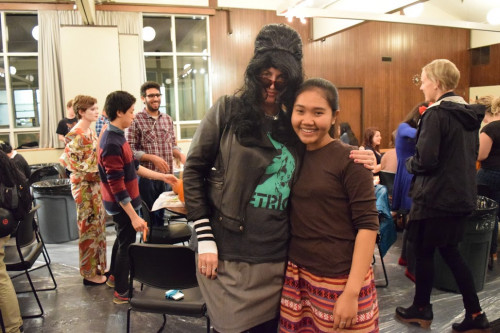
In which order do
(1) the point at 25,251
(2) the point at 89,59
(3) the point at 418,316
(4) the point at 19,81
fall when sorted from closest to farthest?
(3) the point at 418,316 < (1) the point at 25,251 < (2) the point at 89,59 < (4) the point at 19,81

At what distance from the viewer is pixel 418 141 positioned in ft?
7.54

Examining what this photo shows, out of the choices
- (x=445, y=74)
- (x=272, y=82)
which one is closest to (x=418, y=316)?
(x=445, y=74)

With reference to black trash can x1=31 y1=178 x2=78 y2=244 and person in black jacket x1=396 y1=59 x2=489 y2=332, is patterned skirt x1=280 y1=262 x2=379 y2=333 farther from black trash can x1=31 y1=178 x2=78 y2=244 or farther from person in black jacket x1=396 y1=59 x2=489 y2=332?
black trash can x1=31 y1=178 x2=78 y2=244

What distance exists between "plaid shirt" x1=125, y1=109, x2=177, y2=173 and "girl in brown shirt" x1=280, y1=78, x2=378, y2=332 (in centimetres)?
238

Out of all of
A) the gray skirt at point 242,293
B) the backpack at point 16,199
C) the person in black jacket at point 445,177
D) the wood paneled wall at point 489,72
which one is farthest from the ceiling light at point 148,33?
the wood paneled wall at point 489,72

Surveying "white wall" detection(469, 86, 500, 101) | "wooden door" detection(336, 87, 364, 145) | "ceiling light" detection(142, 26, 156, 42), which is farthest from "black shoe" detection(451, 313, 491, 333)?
"white wall" detection(469, 86, 500, 101)

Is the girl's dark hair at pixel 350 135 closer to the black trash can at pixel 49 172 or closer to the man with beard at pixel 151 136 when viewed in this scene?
the man with beard at pixel 151 136

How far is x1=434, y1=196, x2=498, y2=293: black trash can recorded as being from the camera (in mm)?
2844

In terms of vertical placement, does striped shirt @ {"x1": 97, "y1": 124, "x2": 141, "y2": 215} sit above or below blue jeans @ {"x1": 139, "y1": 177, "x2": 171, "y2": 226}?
above

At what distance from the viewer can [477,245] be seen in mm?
2902

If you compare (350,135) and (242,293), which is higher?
(350,135)

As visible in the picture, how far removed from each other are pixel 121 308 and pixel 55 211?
204 cm

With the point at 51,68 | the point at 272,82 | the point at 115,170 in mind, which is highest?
the point at 51,68

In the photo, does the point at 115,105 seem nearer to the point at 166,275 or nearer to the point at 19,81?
the point at 166,275
